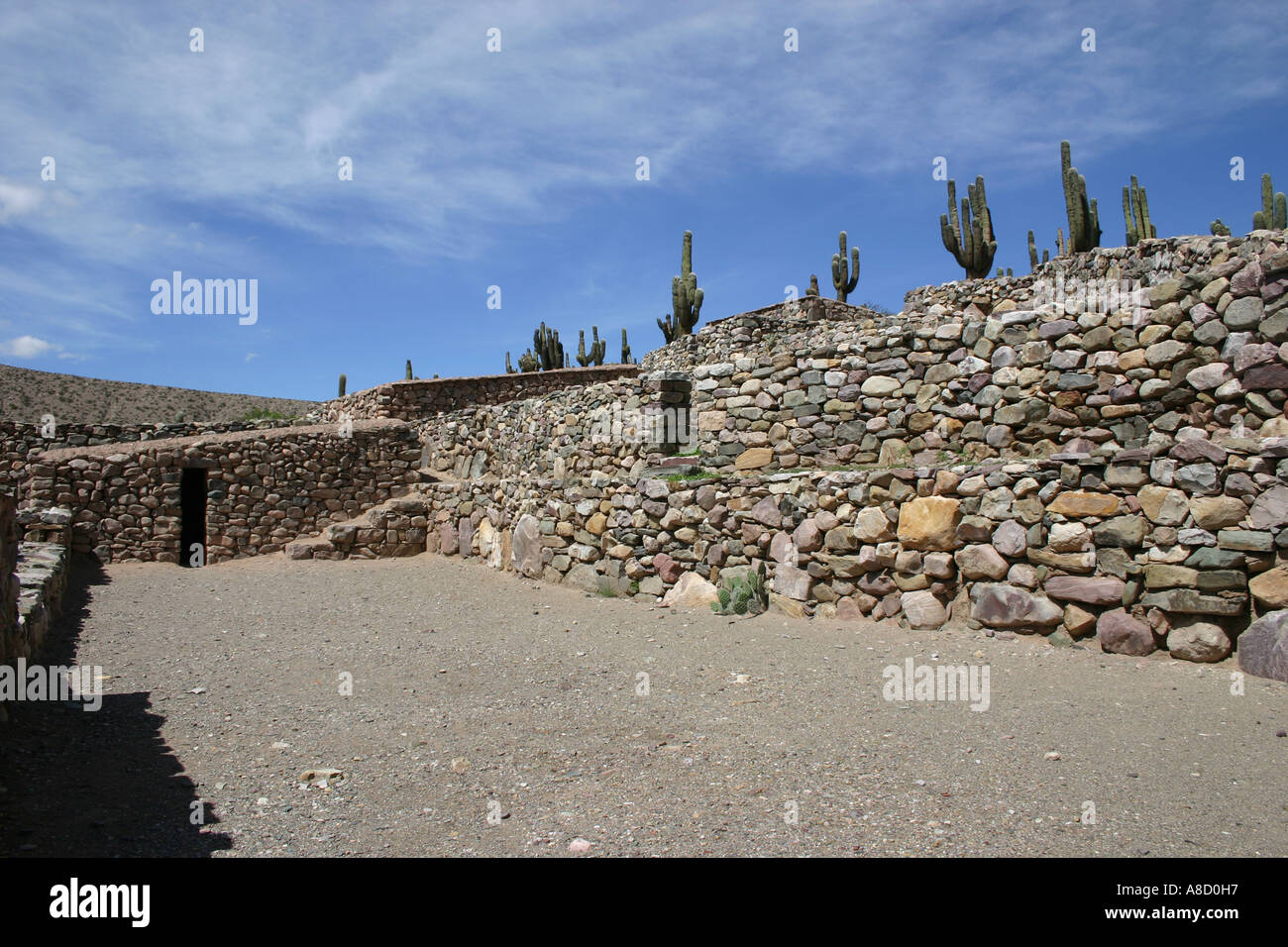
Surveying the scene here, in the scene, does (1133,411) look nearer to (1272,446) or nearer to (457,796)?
(1272,446)

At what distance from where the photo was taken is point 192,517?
1664 cm

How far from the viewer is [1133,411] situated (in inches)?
268

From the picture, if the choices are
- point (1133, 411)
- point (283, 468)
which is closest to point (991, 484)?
point (1133, 411)

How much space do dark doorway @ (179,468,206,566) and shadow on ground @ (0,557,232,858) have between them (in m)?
10.1

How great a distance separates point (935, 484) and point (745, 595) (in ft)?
6.88

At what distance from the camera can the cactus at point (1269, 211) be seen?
16.8 m

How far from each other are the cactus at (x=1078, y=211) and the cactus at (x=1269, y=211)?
10.3 ft

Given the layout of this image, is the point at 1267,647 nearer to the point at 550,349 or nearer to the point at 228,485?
the point at 228,485

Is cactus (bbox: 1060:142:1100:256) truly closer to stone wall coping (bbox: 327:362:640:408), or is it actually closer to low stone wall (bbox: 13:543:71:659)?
stone wall coping (bbox: 327:362:640:408)

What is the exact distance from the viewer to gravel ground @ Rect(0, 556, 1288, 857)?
140 inches

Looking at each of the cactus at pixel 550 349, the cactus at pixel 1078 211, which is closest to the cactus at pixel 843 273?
the cactus at pixel 1078 211

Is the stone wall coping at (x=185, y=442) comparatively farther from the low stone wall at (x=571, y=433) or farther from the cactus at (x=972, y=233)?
the cactus at (x=972, y=233)

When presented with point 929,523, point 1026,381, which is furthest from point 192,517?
point 1026,381

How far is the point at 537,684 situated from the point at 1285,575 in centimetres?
511
